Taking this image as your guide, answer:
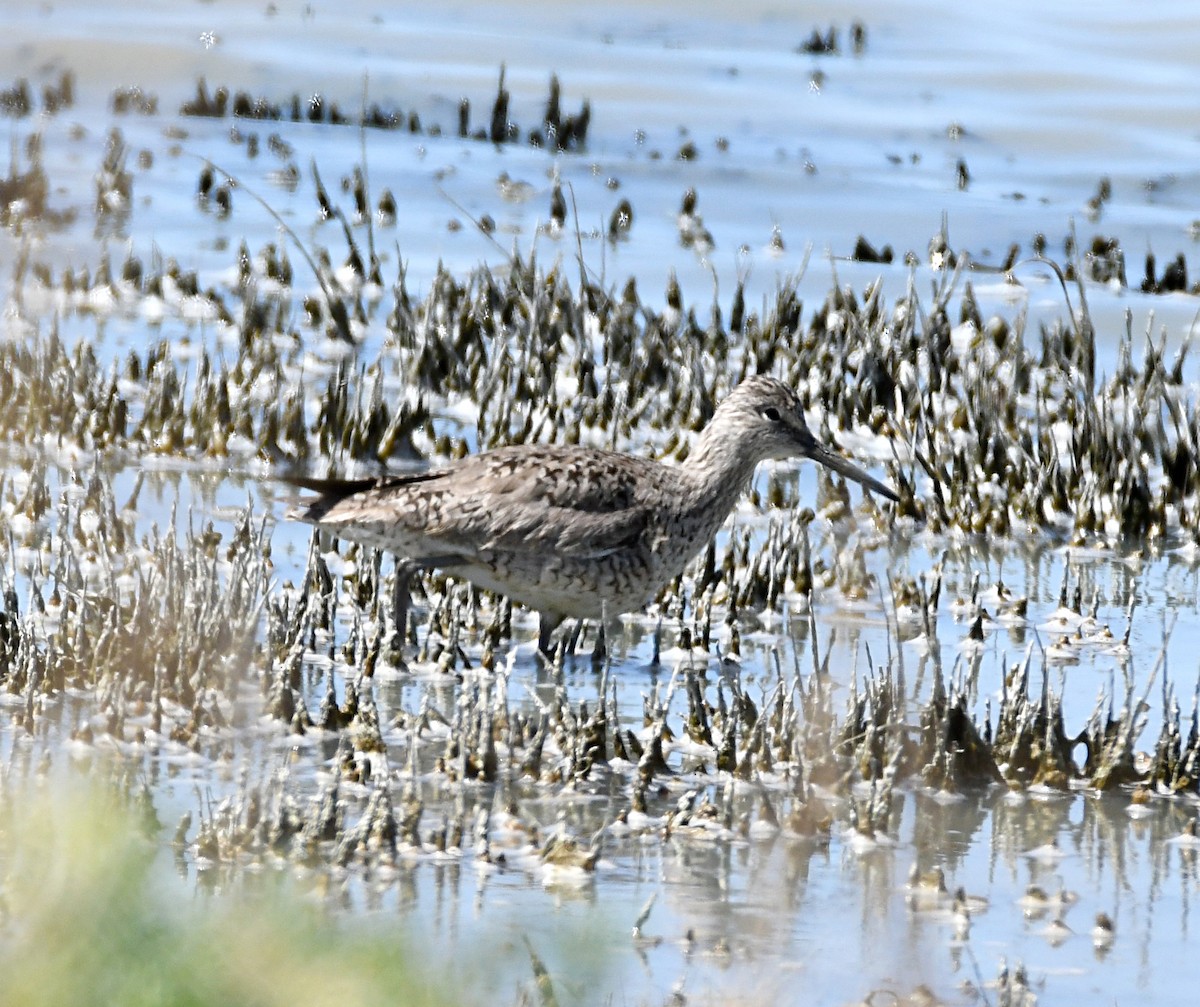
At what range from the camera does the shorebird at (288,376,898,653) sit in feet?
22.7

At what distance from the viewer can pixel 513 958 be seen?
14.3 ft

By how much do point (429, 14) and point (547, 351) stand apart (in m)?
13.8

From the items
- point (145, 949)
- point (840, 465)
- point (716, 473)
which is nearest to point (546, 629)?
point (716, 473)

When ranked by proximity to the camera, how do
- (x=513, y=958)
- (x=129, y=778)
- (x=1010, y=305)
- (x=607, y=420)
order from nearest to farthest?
(x=513, y=958) < (x=129, y=778) < (x=607, y=420) < (x=1010, y=305)

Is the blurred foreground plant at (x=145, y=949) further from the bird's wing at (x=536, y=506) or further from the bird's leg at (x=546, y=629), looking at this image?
the bird's leg at (x=546, y=629)

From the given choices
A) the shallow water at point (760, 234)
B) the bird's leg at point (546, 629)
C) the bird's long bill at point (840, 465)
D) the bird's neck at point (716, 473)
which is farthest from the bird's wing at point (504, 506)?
the bird's long bill at point (840, 465)

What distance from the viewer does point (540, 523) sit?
22.7 ft

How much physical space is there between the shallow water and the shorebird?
0.33 metres

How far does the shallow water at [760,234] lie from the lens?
4836 millimetres

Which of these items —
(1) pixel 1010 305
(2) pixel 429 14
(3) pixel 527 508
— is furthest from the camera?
(2) pixel 429 14

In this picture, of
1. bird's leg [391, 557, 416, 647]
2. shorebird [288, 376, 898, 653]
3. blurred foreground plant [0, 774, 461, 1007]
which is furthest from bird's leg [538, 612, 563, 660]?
blurred foreground plant [0, 774, 461, 1007]

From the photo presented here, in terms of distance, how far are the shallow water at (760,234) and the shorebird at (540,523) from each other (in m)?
0.33

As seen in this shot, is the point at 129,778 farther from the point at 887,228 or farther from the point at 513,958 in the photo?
the point at 887,228

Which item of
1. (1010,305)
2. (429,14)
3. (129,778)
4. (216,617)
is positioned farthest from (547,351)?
(429,14)
